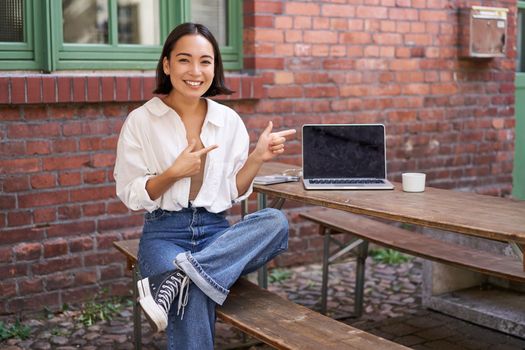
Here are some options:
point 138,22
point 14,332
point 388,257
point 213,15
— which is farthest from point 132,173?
point 388,257

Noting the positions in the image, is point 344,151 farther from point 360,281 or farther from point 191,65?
point 360,281

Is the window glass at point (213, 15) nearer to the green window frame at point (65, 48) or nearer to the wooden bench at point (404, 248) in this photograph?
the green window frame at point (65, 48)

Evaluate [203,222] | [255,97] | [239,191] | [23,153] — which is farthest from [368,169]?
[23,153]

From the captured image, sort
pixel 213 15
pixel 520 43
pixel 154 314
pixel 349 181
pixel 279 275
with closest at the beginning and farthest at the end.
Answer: pixel 154 314
pixel 349 181
pixel 213 15
pixel 279 275
pixel 520 43

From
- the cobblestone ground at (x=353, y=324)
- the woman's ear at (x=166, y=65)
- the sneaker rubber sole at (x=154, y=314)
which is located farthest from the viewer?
the cobblestone ground at (x=353, y=324)

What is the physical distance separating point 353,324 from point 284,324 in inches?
65.3

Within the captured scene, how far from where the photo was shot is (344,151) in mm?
3934

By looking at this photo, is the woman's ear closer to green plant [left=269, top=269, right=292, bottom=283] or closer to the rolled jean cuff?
the rolled jean cuff

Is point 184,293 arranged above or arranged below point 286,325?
above

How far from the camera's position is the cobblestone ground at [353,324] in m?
4.34

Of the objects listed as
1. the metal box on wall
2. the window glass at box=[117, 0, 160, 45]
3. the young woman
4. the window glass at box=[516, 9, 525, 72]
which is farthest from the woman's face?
the window glass at box=[516, 9, 525, 72]

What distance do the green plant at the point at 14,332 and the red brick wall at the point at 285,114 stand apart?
7.2 inches

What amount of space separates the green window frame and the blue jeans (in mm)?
1722

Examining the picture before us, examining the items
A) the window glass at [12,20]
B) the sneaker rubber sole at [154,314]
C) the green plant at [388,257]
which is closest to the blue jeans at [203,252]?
the sneaker rubber sole at [154,314]
